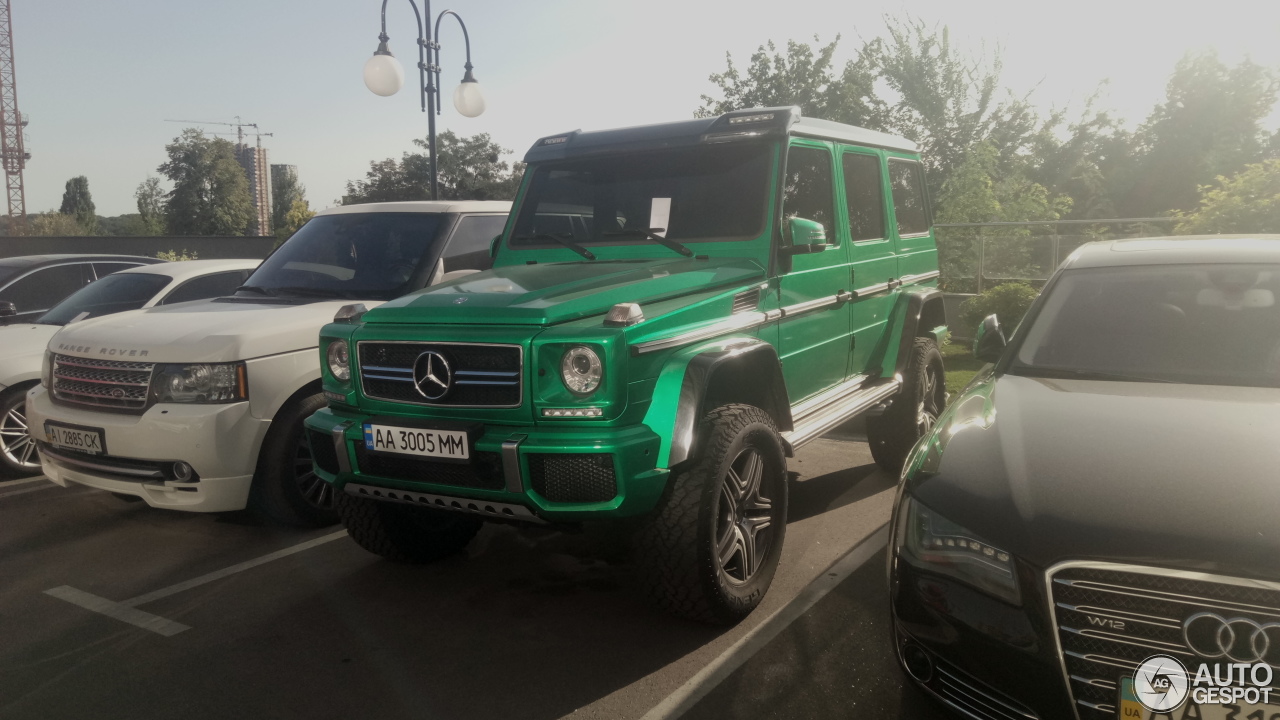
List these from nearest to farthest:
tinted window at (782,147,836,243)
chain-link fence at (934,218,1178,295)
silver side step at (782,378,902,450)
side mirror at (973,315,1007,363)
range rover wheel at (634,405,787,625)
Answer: range rover wheel at (634,405,787,625) → side mirror at (973,315,1007,363) → silver side step at (782,378,902,450) → tinted window at (782,147,836,243) → chain-link fence at (934,218,1178,295)

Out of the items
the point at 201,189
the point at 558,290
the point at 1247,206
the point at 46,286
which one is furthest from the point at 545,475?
the point at 201,189

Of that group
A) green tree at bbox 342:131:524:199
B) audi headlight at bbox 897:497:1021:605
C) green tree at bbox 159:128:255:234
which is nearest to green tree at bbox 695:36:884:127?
green tree at bbox 342:131:524:199

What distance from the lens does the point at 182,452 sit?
450 cm

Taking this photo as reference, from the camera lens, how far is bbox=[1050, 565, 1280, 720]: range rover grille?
205cm

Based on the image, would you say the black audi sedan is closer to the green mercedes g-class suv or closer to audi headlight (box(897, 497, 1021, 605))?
audi headlight (box(897, 497, 1021, 605))

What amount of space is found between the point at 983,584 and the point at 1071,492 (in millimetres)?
373

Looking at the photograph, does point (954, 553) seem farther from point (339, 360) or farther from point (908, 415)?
point (908, 415)

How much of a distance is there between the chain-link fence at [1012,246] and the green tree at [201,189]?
66.0 m

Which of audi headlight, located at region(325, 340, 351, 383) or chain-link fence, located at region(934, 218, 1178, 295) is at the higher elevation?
chain-link fence, located at region(934, 218, 1178, 295)

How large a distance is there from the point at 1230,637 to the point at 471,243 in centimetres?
492

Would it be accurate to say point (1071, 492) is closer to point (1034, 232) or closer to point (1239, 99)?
point (1034, 232)

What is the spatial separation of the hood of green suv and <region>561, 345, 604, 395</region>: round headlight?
0.18 metres

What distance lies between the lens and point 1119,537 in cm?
221

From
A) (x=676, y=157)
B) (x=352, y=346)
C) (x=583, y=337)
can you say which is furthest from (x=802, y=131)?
(x=352, y=346)
